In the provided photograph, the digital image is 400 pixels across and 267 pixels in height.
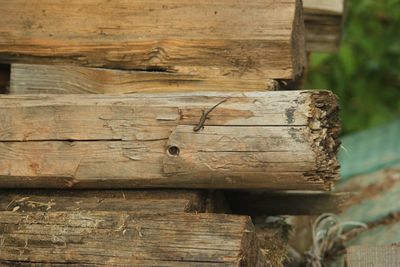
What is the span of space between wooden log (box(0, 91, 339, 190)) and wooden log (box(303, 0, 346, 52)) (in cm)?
122

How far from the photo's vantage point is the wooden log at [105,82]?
2766 millimetres

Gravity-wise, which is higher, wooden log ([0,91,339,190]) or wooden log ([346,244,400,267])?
wooden log ([0,91,339,190])

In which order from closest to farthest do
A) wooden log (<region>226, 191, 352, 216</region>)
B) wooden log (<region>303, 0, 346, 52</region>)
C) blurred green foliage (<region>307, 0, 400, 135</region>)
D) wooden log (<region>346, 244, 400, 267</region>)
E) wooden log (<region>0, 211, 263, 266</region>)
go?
1. wooden log (<region>0, 211, 263, 266</region>)
2. wooden log (<region>346, 244, 400, 267</region>)
3. wooden log (<region>226, 191, 352, 216</region>)
4. wooden log (<region>303, 0, 346, 52</region>)
5. blurred green foliage (<region>307, 0, 400, 135</region>)

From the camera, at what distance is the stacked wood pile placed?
94.9 inches

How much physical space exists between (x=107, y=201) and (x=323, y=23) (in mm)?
1530

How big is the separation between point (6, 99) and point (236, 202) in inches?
34.5

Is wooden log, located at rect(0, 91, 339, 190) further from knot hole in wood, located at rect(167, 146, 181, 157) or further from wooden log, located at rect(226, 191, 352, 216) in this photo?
wooden log, located at rect(226, 191, 352, 216)

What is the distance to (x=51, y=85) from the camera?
9.53 ft

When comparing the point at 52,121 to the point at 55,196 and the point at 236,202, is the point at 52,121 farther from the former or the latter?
the point at 236,202

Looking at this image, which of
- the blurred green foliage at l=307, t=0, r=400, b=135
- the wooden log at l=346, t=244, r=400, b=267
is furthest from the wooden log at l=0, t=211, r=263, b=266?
the blurred green foliage at l=307, t=0, r=400, b=135

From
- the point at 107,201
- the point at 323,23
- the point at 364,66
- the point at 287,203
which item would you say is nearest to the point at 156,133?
the point at 107,201

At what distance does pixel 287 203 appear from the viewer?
309 cm

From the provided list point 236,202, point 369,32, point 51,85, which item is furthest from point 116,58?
point 369,32

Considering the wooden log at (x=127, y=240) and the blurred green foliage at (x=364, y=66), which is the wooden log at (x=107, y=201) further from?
the blurred green foliage at (x=364, y=66)
